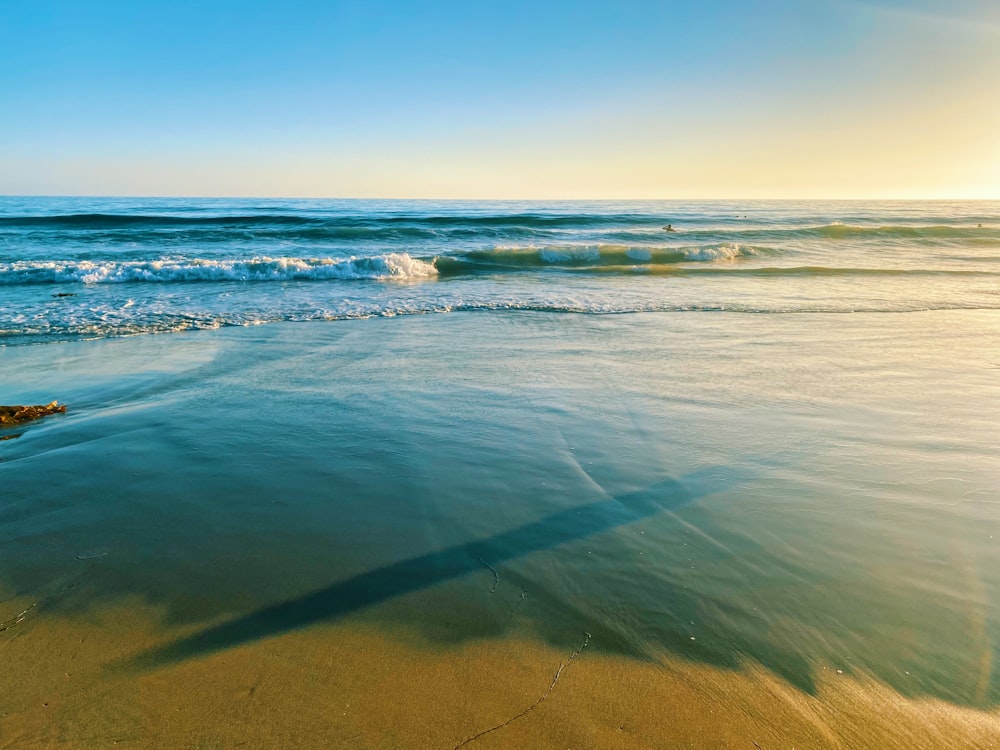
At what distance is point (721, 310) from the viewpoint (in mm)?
10992

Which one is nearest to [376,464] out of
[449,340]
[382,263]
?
[449,340]

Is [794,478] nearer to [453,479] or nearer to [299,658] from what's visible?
[453,479]

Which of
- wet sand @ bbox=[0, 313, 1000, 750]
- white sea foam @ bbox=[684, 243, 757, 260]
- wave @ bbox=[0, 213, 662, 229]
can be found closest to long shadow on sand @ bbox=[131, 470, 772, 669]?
wet sand @ bbox=[0, 313, 1000, 750]

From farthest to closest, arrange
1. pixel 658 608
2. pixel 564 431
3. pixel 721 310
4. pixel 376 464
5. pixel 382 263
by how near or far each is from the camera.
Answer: pixel 382 263, pixel 721 310, pixel 564 431, pixel 376 464, pixel 658 608

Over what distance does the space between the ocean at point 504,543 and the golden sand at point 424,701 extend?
10 millimetres

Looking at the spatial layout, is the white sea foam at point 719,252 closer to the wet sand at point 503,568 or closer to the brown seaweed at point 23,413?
the wet sand at point 503,568

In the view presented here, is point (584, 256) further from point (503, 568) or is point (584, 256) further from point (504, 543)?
point (503, 568)

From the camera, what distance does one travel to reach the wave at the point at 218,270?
15.2m

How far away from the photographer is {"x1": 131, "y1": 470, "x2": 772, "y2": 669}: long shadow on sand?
235 centimetres

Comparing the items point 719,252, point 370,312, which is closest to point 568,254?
point 719,252

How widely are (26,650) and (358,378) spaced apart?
4.24 meters

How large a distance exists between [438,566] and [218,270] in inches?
621

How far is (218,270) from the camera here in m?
16.3

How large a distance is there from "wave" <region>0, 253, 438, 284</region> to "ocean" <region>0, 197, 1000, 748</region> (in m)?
8.25
